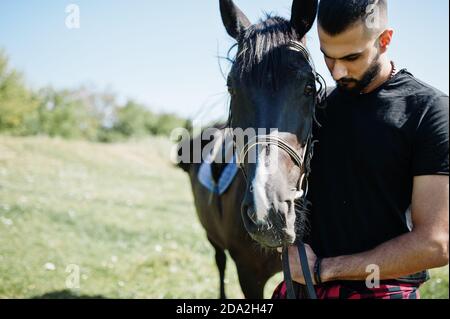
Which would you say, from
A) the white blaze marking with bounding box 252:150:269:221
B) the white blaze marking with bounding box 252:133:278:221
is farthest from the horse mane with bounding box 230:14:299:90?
the white blaze marking with bounding box 252:150:269:221

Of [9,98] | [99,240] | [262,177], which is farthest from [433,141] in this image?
[9,98]

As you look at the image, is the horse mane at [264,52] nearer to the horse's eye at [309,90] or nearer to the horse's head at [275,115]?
the horse's head at [275,115]

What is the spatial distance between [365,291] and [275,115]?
0.98 meters

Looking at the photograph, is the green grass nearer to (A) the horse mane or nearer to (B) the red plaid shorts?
(B) the red plaid shorts

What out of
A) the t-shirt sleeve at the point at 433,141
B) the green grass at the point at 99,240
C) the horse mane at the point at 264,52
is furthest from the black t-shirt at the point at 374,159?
the green grass at the point at 99,240

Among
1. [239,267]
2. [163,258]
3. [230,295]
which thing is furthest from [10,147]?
[239,267]

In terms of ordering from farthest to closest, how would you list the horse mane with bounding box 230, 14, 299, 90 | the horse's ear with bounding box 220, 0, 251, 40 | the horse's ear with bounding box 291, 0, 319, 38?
the horse's ear with bounding box 220, 0, 251, 40, the horse's ear with bounding box 291, 0, 319, 38, the horse mane with bounding box 230, 14, 299, 90

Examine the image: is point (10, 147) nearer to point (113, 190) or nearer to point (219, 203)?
point (113, 190)

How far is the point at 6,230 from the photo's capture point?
6.70 meters

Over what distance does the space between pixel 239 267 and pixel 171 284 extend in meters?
2.46

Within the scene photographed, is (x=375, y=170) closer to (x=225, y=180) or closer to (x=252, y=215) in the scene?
(x=252, y=215)

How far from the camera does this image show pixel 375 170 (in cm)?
168

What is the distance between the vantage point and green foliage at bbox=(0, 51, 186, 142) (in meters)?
27.5

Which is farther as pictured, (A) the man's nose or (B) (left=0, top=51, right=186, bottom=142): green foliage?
(B) (left=0, top=51, right=186, bottom=142): green foliage
